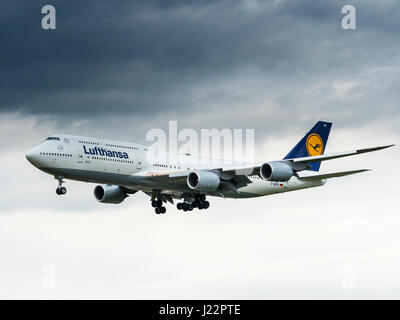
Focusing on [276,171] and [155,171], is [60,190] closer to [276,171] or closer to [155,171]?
[155,171]

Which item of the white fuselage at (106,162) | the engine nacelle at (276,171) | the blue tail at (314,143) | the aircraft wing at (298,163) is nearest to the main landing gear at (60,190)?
the white fuselage at (106,162)

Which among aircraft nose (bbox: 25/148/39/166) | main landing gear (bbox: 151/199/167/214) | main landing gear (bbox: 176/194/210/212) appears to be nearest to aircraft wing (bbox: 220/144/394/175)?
main landing gear (bbox: 176/194/210/212)

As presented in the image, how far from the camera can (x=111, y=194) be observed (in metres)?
81.7

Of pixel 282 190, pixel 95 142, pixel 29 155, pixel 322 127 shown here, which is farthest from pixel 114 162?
pixel 322 127

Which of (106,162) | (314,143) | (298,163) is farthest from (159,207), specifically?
(314,143)

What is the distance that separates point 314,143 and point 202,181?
20.3 metres

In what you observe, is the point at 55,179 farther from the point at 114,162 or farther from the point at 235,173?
the point at 235,173

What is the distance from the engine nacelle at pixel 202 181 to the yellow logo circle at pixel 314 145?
17.4m

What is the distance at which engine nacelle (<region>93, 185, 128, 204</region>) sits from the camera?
8169cm

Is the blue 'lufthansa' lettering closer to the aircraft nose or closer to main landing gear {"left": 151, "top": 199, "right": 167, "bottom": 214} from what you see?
the aircraft nose

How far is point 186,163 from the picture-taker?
79.1 meters

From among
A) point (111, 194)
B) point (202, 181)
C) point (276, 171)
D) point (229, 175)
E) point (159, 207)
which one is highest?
point (229, 175)

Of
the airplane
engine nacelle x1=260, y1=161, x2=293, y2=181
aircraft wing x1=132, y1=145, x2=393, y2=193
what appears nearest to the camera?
the airplane

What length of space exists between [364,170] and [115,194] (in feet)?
83.4
